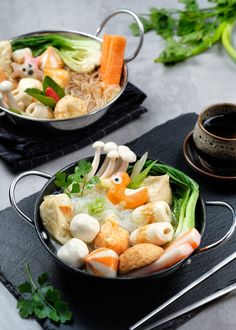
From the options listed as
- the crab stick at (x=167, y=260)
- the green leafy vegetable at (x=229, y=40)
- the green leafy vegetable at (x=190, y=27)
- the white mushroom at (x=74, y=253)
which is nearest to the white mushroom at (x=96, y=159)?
the white mushroom at (x=74, y=253)

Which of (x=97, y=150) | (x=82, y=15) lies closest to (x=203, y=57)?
(x=82, y=15)

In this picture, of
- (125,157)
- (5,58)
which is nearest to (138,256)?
(125,157)

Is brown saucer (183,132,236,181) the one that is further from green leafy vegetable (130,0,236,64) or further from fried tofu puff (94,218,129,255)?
green leafy vegetable (130,0,236,64)

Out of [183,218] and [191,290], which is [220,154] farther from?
[191,290]

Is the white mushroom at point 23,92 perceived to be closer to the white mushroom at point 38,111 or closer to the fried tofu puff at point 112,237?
the white mushroom at point 38,111

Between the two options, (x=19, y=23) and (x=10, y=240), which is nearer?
(x=10, y=240)
